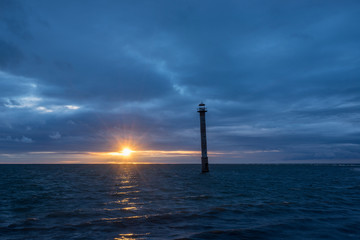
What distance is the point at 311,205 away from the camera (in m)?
21.4

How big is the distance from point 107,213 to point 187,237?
838cm

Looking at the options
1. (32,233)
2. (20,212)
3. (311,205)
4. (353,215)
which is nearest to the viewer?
(32,233)

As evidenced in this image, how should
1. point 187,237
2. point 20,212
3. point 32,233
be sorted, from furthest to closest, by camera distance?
point 20,212
point 32,233
point 187,237

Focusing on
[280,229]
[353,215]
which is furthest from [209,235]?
[353,215]

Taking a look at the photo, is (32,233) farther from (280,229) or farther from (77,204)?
(280,229)

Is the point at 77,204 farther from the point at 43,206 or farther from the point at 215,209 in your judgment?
the point at 215,209

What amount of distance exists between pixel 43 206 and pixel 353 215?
953 inches

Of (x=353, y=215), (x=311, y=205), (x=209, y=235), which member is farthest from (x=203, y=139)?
(x=209, y=235)

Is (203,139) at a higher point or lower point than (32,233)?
higher

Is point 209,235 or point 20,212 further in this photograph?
point 20,212

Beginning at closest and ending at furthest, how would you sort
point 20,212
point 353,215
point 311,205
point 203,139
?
point 353,215 < point 20,212 < point 311,205 < point 203,139

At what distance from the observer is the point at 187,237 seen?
40.6ft

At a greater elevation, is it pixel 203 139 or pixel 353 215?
pixel 203 139

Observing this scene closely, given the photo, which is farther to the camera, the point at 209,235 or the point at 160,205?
the point at 160,205
